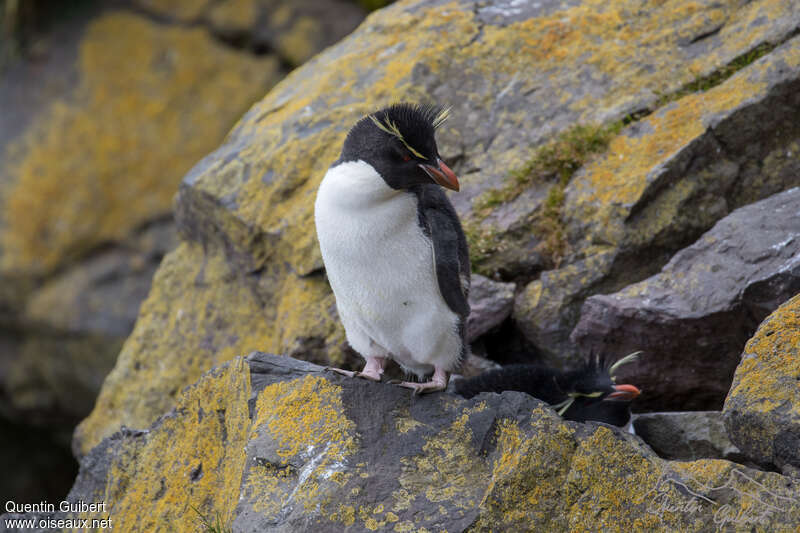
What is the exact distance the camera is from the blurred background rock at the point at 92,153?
35.6 ft

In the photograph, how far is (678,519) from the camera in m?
3.45

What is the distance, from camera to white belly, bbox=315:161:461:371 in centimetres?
449

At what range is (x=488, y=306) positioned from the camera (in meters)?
5.62

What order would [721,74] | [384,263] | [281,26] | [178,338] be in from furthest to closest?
[281,26]
[178,338]
[721,74]
[384,263]

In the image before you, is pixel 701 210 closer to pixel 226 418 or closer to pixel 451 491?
pixel 451 491

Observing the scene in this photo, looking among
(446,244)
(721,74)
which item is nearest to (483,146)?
(721,74)

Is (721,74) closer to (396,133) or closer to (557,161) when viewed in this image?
(557,161)

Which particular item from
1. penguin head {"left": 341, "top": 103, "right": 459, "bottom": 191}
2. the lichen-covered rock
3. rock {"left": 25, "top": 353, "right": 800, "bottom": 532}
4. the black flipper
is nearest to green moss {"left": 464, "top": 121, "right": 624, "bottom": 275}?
the black flipper

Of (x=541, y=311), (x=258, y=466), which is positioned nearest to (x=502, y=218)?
(x=541, y=311)

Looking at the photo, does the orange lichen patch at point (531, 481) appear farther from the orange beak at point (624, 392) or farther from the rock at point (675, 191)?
the rock at point (675, 191)

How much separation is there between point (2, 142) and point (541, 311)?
8.36m

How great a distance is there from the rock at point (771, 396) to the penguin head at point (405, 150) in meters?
1.63

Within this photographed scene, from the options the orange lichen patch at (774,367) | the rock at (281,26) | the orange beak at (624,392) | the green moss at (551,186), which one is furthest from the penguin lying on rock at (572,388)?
the rock at (281,26)

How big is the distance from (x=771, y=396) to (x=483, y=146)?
325 centimetres
